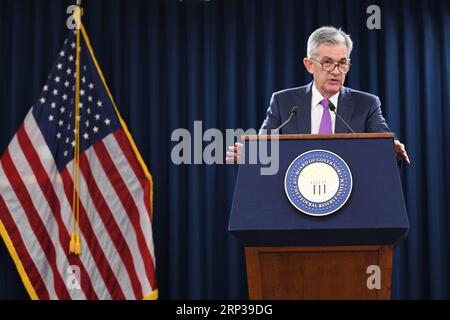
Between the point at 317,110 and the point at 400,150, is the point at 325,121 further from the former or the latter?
the point at 400,150

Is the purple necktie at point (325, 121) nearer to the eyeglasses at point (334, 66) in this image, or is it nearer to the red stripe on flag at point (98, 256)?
the eyeglasses at point (334, 66)

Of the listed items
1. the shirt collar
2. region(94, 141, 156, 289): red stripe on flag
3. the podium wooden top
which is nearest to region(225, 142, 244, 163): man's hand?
the podium wooden top

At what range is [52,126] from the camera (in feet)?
18.3

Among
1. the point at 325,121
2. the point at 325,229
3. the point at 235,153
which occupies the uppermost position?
the point at 325,121

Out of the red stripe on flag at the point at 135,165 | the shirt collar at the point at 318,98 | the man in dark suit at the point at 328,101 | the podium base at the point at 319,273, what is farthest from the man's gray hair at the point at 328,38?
the red stripe on flag at the point at 135,165

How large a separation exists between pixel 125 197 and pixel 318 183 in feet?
9.42

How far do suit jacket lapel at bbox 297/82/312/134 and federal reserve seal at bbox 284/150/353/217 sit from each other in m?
0.68

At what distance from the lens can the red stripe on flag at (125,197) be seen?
546cm

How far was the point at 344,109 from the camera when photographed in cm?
360

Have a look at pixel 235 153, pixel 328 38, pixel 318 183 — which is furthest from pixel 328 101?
pixel 318 183

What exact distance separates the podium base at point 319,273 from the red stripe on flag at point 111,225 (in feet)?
8.58

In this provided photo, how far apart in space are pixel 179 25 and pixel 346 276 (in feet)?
11.4
